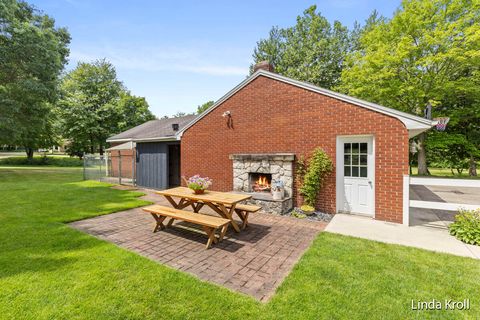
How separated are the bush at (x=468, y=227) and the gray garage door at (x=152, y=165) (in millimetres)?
11282

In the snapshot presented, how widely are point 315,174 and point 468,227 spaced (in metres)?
3.54

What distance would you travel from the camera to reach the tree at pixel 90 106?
87.0 ft

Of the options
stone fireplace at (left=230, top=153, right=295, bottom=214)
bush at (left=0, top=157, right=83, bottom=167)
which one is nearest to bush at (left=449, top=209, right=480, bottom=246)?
stone fireplace at (left=230, top=153, right=295, bottom=214)

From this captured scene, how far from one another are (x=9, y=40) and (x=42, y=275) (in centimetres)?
1850

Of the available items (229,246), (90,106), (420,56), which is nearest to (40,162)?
(90,106)

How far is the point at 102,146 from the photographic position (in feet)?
98.1

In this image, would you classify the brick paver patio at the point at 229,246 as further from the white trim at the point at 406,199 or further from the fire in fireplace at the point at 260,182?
the white trim at the point at 406,199

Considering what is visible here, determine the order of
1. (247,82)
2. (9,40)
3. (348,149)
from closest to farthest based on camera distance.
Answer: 1. (348,149)
2. (247,82)
3. (9,40)

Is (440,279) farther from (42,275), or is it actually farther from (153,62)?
(153,62)

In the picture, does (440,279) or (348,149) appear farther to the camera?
(348,149)

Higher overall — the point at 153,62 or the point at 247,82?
the point at 153,62

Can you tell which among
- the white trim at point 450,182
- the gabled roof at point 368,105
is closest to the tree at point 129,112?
the gabled roof at point 368,105

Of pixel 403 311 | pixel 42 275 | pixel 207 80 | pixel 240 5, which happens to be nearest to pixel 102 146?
pixel 207 80

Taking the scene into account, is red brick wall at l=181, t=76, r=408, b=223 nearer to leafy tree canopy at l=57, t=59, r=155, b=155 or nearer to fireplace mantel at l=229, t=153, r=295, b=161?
fireplace mantel at l=229, t=153, r=295, b=161
